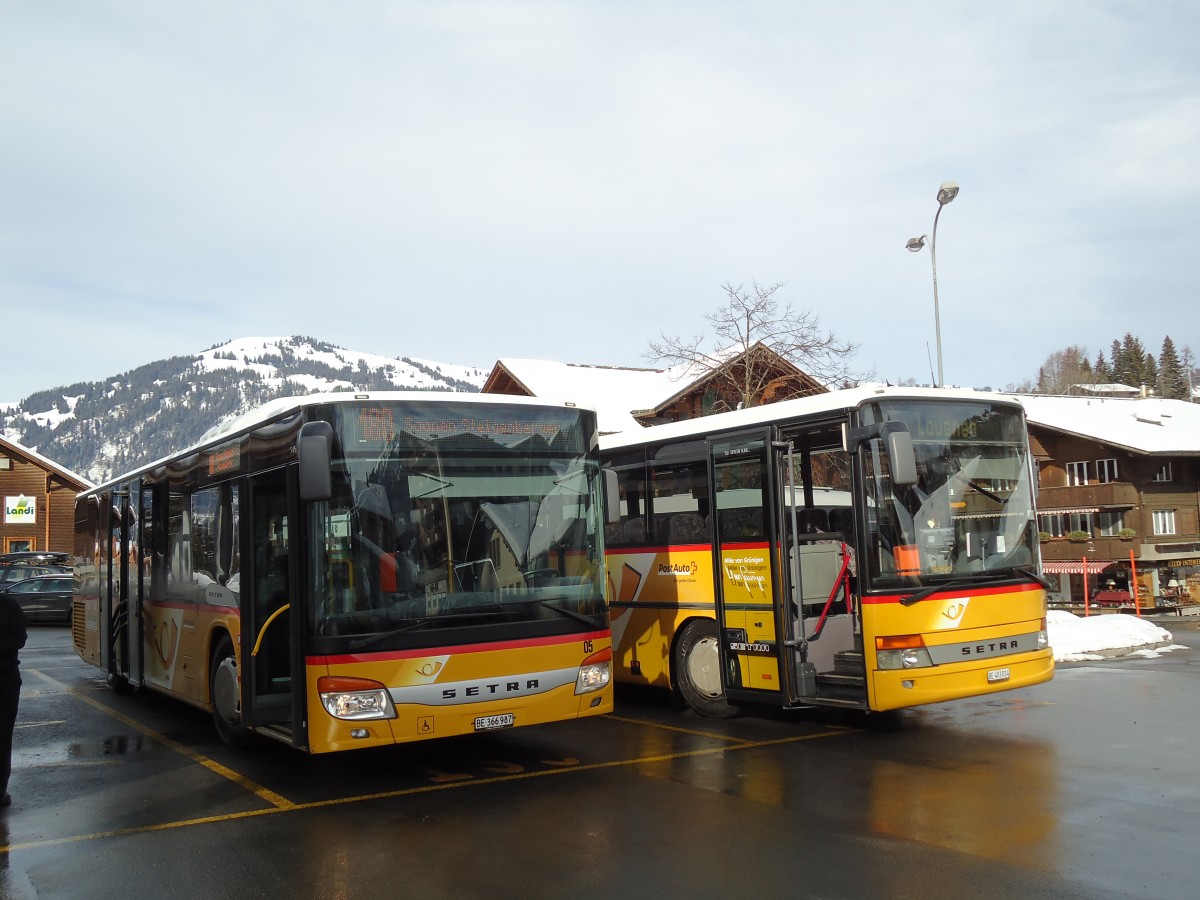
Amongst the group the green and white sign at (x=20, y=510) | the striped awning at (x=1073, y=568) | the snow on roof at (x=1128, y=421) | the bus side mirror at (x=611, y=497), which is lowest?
the striped awning at (x=1073, y=568)

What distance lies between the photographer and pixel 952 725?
36.1 feet

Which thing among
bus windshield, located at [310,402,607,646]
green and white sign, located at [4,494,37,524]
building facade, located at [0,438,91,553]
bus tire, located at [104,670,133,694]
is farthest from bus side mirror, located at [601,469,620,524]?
green and white sign, located at [4,494,37,524]

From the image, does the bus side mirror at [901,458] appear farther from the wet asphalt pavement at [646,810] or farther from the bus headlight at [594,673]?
the bus headlight at [594,673]

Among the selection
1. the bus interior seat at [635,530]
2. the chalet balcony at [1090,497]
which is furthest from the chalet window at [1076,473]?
A: the bus interior seat at [635,530]

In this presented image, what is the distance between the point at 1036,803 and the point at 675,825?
8.48 feet

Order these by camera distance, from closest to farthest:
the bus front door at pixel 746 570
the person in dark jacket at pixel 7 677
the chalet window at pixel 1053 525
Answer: the person in dark jacket at pixel 7 677
the bus front door at pixel 746 570
the chalet window at pixel 1053 525

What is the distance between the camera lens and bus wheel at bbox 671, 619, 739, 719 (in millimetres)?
11562

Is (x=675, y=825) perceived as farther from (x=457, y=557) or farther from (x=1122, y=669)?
(x=1122, y=669)

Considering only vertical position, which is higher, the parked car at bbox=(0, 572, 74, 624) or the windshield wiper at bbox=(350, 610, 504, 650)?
the windshield wiper at bbox=(350, 610, 504, 650)

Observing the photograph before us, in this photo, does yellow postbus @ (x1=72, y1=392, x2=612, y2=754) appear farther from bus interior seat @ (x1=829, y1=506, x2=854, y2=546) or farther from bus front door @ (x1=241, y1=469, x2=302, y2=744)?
bus interior seat @ (x1=829, y1=506, x2=854, y2=546)

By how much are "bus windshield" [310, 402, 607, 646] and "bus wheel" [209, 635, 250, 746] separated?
2362 mm

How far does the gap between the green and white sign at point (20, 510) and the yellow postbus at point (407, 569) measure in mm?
53737

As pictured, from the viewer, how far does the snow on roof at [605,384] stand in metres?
41.4

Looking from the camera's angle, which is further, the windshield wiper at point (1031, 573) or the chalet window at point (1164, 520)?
the chalet window at point (1164, 520)
